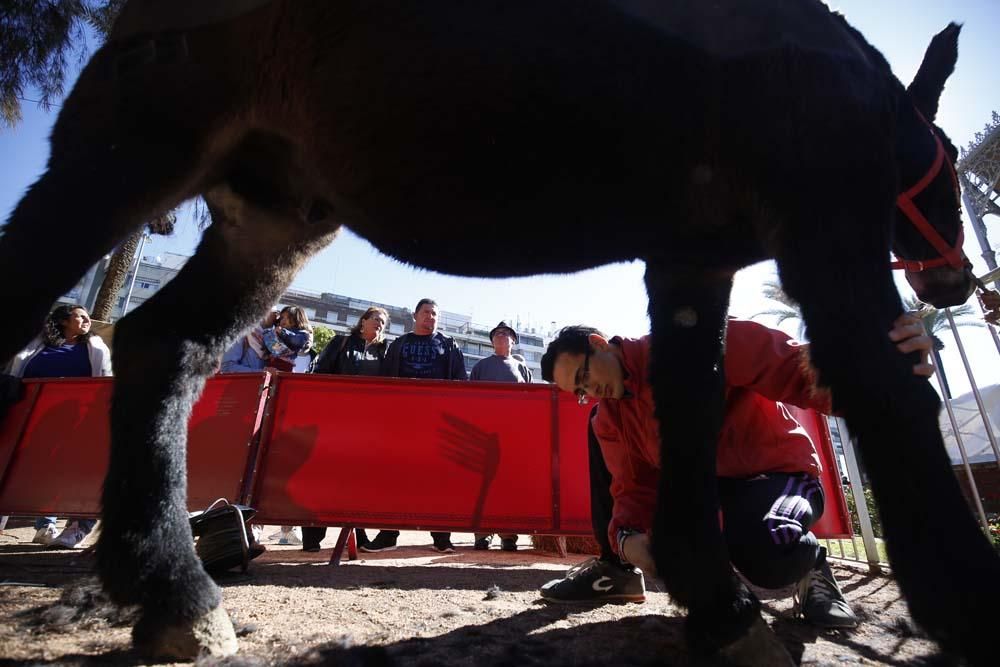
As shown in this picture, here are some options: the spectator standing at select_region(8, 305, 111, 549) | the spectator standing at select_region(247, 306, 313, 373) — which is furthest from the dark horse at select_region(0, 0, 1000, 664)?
the spectator standing at select_region(8, 305, 111, 549)

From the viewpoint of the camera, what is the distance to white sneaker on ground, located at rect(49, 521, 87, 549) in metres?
4.54

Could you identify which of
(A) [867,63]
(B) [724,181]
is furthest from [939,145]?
(B) [724,181]

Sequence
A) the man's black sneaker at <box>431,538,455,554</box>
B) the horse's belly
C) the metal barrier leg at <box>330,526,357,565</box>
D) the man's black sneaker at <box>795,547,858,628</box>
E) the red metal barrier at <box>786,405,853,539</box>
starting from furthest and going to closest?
1. the man's black sneaker at <box>431,538,455,554</box>
2. the red metal barrier at <box>786,405,853,539</box>
3. the metal barrier leg at <box>330,526,357,565</box>
4. the man's black sneaker at <box>795,547,858,628</box>
5. the horse's belly

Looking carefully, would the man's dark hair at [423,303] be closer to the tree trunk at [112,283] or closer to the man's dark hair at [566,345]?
the man's dark hair at [566,345]

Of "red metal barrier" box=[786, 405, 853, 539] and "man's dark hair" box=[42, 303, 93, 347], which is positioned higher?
"man's dark hair" box=[42, 303, 93, 347]

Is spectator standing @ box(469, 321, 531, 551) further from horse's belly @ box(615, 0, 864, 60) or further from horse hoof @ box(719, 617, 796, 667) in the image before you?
horse's belly @ box(615, 0, 864, 60)

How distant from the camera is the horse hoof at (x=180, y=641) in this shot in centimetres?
149

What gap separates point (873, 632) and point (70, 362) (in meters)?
7.44

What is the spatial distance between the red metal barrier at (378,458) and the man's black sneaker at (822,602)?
220 centimetres

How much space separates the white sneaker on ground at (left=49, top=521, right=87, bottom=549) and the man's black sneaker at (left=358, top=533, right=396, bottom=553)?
2.46m

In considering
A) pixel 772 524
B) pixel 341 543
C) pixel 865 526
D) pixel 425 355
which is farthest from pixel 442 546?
pixel 772 524

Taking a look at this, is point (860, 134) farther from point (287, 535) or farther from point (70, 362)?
point (70, 362)

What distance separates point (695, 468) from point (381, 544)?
4460 mm

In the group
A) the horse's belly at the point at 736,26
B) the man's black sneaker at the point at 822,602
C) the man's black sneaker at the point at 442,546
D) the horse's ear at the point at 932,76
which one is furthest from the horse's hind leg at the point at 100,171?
the man's black sneaker at the point at 442,546
